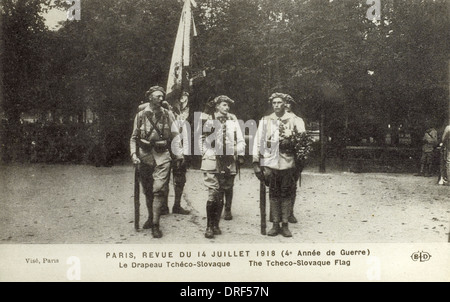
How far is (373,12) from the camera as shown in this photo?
10.2 meters

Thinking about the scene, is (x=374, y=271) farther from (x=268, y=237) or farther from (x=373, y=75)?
(x=373, y=75)

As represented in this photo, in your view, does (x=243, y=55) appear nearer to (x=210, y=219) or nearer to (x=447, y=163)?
(x=447, y=163)

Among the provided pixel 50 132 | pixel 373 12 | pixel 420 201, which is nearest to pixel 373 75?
pixel 373 12

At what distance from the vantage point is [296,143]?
5422 millimetres

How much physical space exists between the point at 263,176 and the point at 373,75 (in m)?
6.95

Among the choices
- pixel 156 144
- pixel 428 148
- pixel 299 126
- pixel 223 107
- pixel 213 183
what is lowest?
pixel 213 183

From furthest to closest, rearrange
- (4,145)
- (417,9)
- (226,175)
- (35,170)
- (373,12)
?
(4,145) < (35,170) < (373,12) < (417,9) < (226,175)

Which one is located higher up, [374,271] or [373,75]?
[373,75]

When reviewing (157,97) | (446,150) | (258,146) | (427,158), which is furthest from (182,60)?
(427,158)

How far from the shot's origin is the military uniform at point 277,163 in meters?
5.49

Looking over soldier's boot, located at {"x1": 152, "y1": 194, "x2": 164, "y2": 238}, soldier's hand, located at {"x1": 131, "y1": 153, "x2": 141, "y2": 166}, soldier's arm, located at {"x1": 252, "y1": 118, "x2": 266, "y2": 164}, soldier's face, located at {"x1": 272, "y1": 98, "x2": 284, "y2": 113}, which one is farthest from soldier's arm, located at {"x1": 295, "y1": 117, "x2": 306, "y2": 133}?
soldier's hand, located at {"x1": 131, "y1": 153, "x2": 141, "y2": 166}

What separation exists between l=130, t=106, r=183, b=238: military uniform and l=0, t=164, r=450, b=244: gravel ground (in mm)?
499

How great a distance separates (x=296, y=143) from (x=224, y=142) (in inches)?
35.4

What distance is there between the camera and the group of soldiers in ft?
18.0
